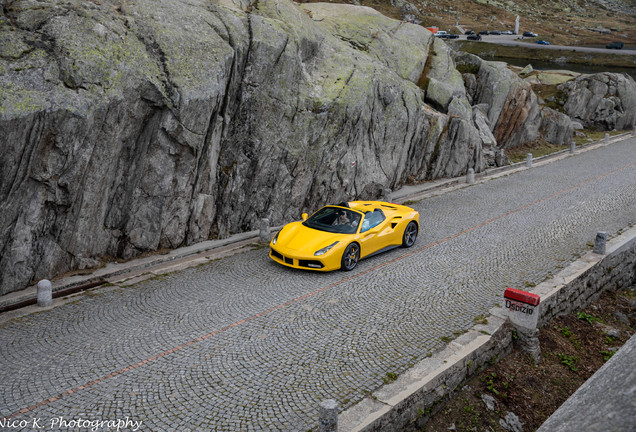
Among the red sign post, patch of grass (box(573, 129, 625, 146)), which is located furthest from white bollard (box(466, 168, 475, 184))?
patch of grass (box(573, 129, 625, 146))

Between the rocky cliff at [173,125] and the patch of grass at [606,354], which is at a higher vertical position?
the rocky cliff at [173,125]

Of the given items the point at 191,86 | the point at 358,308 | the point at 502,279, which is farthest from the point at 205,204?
the point at 502,279

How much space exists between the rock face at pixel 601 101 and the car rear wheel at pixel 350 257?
107ft

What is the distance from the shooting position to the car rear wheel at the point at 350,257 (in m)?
11.8

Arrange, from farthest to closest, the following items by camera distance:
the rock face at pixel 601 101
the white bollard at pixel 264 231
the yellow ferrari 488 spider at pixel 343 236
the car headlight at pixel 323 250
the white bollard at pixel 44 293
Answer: the rock face at pixel 601 101
the white bollard at pixel 264 231
the yellow ferrari 488 spider at pixel 343 236
the car headlight at pixel 323 250
the white bollard at pixel 44 293

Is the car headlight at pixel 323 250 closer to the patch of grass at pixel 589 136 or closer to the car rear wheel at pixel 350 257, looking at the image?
the car rear wheel at pixel 350 257

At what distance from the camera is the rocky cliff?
1034cm

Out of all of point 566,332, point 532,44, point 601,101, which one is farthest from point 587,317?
point 532,44

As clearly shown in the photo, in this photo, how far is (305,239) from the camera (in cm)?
1196

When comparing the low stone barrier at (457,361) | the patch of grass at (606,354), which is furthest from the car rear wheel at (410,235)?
the patch of grass at (606,354)

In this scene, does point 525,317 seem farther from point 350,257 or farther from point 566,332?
point 350,257

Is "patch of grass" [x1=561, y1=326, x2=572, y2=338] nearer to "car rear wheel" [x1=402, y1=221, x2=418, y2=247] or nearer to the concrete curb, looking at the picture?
"car rear wheel" [x1=402, y1=221, x2=418, y2=247]

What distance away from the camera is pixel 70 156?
10.7m
